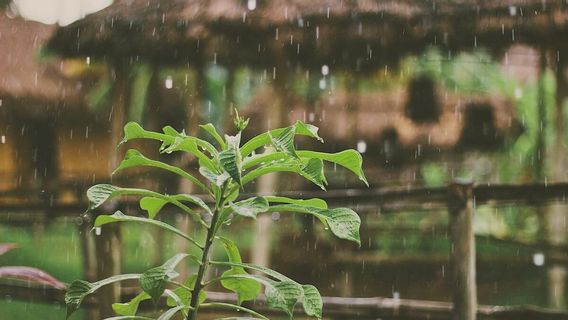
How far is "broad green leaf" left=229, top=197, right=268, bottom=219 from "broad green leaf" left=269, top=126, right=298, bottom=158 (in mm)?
54

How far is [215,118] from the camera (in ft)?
26.9

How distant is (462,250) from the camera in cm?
218

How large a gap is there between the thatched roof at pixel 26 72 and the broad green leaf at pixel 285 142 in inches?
258

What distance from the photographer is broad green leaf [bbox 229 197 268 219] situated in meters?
0.73

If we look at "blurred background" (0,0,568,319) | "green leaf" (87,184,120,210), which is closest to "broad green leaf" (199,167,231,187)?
"green leaf" (87,184,120,210)

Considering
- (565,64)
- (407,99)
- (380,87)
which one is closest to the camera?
(565,64)

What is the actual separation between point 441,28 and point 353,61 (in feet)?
2.54

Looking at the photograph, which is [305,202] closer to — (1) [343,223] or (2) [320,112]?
(1) [343,223]

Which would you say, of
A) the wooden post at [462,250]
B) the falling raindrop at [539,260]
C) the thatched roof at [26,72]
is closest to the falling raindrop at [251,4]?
the wooden post at [462,250]

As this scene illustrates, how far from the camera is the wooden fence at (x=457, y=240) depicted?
2.11 metres

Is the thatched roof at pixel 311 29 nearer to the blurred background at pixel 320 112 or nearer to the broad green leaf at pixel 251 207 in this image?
the blurred background at pixel 320 112

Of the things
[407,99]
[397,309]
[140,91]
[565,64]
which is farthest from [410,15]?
[140,91]

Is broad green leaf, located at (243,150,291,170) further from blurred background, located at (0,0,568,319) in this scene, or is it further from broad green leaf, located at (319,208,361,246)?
blurred background, located at (0,0,568,319)

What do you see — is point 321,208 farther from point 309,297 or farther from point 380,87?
point 380,87
